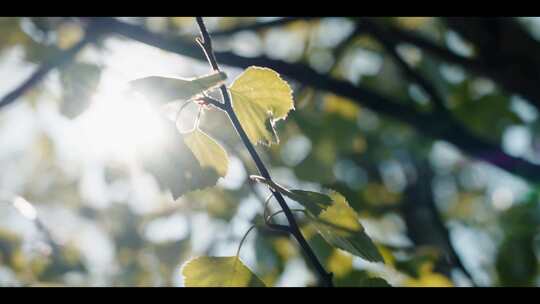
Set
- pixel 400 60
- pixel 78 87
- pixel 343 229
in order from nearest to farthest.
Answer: pixel 343 229 < pixel 78 87 < pixel 400 60

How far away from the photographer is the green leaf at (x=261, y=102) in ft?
2.79

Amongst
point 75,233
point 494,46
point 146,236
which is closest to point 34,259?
point 146,236

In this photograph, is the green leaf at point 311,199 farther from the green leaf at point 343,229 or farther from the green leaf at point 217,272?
the green leaf at point 217,272

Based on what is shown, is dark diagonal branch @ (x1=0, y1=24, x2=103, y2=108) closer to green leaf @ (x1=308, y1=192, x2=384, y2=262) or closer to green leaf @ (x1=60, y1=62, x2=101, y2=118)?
Result: green leaf @ (x1=60, y1=62, x2=101, y2=118)

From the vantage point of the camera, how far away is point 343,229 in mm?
852

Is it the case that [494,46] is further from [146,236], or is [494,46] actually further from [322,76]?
[146,236]

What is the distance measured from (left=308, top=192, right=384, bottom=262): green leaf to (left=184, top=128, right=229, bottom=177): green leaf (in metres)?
0.19

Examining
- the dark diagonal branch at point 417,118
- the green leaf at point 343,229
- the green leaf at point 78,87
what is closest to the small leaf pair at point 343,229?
the green leaf at point 343,229

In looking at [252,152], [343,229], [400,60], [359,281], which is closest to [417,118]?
[400,60]

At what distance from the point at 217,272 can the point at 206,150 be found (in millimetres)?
214

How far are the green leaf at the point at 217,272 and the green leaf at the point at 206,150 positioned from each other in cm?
15

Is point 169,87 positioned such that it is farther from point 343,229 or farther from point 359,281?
point 359,281

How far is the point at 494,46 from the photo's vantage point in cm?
202
